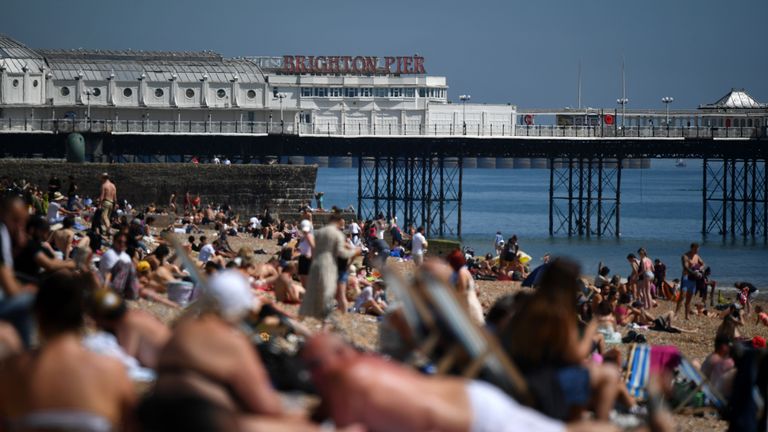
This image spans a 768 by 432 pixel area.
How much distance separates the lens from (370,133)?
57.0 metres

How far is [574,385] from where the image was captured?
272 inches

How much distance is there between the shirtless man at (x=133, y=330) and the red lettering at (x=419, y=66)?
2743 inches

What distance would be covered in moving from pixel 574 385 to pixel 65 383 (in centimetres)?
267

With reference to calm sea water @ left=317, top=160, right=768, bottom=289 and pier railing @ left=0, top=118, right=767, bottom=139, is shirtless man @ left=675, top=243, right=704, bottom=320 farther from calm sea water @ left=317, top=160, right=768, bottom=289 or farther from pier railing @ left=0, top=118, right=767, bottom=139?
pier railing @ left=0, top=118, right=767, bottom=139

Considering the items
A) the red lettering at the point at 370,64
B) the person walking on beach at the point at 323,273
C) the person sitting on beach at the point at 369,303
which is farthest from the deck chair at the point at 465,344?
the red lettering at the point at 370,64

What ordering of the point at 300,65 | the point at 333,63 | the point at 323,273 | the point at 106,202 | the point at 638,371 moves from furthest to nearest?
1. the point at 333,63
2. the point at 300,65
3. the point at 106,202
4. the point at 323,273
5. the point at 638,371

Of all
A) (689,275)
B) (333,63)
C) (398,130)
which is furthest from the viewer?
(333,63)

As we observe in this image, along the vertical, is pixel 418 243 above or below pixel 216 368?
below

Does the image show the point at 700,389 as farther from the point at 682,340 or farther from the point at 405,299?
the point at 682,340

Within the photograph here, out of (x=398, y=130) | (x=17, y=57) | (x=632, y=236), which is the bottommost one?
(x=632, y=236)

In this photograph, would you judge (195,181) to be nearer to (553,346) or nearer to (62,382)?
(553,346)

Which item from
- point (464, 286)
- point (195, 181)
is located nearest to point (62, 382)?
point (464, 286)

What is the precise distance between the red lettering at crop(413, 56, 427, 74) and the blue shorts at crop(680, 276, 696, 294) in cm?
5471

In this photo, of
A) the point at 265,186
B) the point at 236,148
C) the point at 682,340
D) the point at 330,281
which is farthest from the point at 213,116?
the point at 330,281
